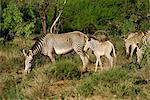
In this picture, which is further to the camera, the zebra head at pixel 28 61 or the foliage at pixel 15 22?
the foliage at pixel 15 22

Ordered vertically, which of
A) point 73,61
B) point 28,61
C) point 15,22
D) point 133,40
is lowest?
point 73,61

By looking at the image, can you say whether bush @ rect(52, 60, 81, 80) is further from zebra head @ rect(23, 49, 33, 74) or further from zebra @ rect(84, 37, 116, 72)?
zebra @ rect(84, 37, 116, 72)

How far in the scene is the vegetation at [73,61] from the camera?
11203 millimetres

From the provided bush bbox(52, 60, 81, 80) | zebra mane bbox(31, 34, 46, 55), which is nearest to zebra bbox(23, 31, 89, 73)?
zebra mane bbox(31, 34, 46, 55)

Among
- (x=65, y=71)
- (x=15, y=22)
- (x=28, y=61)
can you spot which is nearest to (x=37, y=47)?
(x=28, y=61)

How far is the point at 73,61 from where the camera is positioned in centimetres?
1681

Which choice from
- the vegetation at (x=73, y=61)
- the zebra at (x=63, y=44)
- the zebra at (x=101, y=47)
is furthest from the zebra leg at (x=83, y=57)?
the zebra at (x=101, y=47)

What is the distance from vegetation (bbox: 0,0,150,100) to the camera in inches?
441

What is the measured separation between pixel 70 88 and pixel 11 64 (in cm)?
562

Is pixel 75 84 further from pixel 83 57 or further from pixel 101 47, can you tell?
pixel 83 57

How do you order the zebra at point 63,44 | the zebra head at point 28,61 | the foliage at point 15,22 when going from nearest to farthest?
1. the zebra head at point 28,61
2. the zebra at point 63,44
3. the foliage at point 15,22

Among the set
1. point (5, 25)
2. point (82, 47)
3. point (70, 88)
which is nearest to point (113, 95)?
point (70, 88)

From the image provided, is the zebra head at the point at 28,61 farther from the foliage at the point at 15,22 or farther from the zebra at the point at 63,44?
the foliage at the point at 15,22

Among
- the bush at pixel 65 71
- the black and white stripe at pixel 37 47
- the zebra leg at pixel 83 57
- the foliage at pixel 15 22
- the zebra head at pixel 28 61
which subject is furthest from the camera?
the foliage at pixel 15 22
